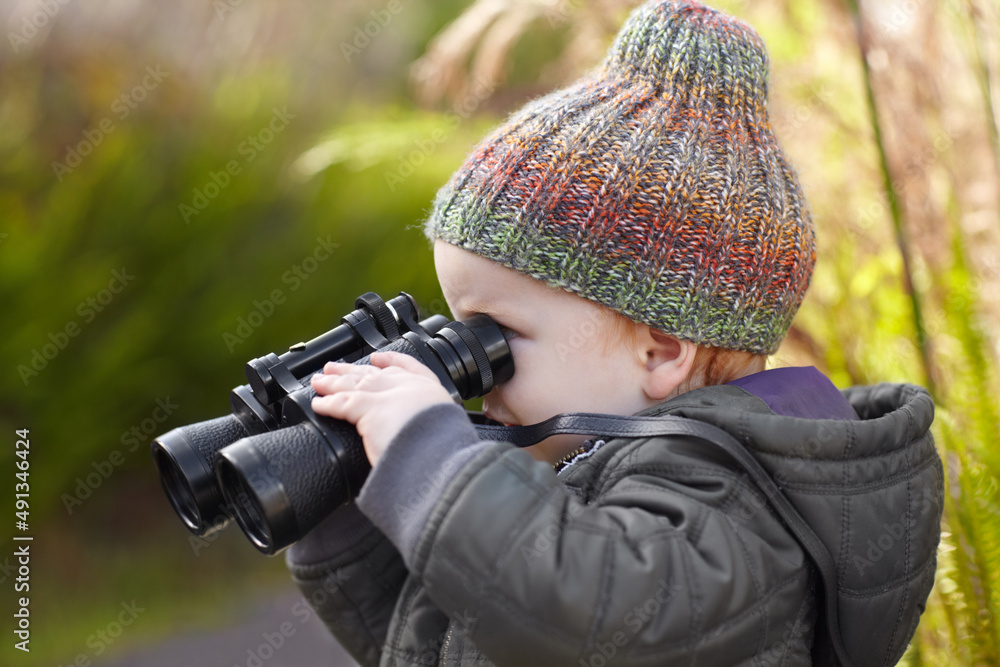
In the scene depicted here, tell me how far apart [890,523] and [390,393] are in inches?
32.2

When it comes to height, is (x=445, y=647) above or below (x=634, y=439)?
below

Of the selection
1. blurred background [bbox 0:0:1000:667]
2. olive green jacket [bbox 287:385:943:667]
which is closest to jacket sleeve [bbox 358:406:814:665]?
olive green jacket [bbox 287:385:943:667]

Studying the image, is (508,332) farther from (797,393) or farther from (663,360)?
(797,393)

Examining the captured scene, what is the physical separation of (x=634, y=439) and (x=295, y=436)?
54 centimetres

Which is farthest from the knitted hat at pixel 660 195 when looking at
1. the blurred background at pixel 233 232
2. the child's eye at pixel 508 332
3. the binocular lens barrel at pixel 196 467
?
the blurred background at pixel 233 232

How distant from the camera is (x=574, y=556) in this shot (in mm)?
1082

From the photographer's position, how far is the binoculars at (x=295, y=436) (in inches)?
47.5

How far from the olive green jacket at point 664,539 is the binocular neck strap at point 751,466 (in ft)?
0.05

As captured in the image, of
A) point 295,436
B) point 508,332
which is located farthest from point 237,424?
point 508,332

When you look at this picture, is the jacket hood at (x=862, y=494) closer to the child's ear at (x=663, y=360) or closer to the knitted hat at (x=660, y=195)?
the child's ear at (x=663, y=360)

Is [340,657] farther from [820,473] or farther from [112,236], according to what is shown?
[820,473]

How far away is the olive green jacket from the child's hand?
0.03 m

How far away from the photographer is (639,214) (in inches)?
53.7

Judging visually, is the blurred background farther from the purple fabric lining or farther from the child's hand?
the child's hand
